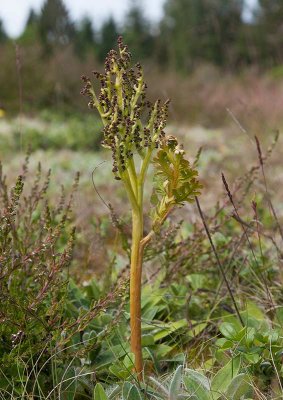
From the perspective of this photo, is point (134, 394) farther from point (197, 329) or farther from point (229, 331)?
point (197, 329)

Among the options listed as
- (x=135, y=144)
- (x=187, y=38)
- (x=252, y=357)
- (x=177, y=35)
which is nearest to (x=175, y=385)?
(x=252, y=357)

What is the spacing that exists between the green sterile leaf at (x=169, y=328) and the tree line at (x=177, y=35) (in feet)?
7.37

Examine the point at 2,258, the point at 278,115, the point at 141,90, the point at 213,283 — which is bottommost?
the point at 213,283

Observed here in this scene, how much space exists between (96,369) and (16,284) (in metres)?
0.32

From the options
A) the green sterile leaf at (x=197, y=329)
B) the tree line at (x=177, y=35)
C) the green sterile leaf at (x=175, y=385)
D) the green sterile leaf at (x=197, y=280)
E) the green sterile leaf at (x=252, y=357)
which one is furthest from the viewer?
the tree line at (x=177, y=35)

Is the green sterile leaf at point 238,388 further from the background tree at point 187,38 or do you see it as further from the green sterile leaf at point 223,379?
the background tree at point 187,38

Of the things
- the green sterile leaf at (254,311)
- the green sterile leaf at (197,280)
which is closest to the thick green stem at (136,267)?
the green sterile leaf at (254,311)

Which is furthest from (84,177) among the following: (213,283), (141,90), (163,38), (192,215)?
(163,38)

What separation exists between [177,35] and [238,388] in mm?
35450

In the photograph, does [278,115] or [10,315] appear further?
[278,115]

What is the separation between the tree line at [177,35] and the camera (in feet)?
31.6

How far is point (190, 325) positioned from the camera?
5.43 feet

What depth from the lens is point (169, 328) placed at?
63.8 inches

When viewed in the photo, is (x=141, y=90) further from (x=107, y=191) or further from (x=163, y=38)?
(x=163, y=38)
